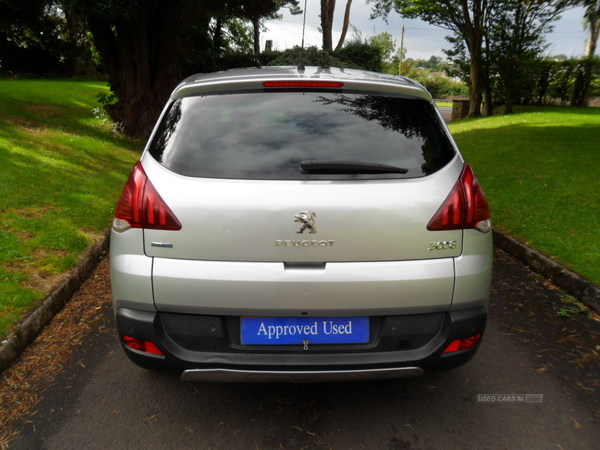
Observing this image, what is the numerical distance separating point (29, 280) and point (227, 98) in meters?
2.80

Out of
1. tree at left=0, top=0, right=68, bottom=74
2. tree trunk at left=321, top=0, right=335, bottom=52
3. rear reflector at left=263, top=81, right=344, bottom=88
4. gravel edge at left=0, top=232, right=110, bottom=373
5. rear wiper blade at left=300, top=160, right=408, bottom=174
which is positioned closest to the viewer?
rear wiper blade at left=300, top=160, right=408, bottom=174

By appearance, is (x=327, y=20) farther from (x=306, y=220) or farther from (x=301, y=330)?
(x=301, y=330)

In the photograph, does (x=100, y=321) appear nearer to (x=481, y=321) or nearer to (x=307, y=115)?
(x=307, y=115)

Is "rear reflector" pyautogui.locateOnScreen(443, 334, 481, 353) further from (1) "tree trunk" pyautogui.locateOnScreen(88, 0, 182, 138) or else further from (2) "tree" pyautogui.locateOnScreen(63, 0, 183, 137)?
(1) "tree trunk" pyautogui.locateOnScreen(88, 0, 182, 138)

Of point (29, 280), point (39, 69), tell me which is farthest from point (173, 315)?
point (39, 69)

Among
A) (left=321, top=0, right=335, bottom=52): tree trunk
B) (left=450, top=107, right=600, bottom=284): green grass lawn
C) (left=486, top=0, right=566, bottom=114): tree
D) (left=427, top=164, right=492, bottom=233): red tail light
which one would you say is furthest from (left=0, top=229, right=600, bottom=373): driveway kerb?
(left=321, top=0, right=335, bottom=52): tree trunk

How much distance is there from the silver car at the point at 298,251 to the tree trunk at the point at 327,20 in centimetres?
3065

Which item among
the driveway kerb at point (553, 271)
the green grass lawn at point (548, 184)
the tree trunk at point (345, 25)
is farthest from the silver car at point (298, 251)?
the tree trunk at point (345, 25)

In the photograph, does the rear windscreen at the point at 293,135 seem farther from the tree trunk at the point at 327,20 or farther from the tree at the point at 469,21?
the tree trunk at the point at 327,20

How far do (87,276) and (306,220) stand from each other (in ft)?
11.4

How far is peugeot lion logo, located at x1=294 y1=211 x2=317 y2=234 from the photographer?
92.2 inches

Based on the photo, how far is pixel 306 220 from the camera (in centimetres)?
235

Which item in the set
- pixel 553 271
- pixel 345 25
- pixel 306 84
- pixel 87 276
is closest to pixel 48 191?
pixel 87 276

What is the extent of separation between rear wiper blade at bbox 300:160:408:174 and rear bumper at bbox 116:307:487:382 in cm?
71
